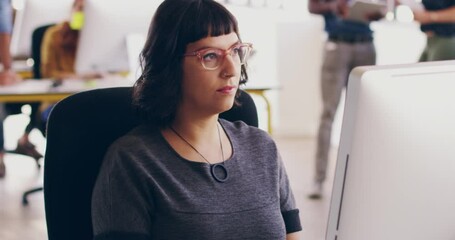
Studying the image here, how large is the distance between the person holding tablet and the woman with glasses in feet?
5.54

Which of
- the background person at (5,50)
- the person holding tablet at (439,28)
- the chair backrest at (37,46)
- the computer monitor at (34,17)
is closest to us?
the person holding tablet at (439,28)

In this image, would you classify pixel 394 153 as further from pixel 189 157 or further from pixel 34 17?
pixel 34 17

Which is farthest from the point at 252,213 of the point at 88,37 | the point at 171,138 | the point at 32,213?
the point at 32,213

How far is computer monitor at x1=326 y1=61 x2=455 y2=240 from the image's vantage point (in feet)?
2.63

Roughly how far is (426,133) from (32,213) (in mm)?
3031

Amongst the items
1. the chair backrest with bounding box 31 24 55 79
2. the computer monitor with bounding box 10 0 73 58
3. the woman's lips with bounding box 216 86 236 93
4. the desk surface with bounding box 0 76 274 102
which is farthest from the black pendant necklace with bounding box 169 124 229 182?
the computer monitor with bounding box 10 0 73 58

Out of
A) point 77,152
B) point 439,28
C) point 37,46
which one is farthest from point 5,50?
point 77,152

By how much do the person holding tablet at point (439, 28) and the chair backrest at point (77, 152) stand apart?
184 cm

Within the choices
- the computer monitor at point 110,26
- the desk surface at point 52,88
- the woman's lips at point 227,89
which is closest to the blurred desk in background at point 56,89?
the desk surface at point 52,88

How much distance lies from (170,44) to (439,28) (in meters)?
1.92

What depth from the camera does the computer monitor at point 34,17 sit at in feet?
14.7

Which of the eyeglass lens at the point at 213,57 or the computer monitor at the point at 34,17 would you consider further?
the computer monitor at the point at 34,17

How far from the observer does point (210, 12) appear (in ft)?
4.23

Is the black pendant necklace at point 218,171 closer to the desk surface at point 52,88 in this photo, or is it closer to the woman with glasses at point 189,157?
the woman with glasses at point 189,157
